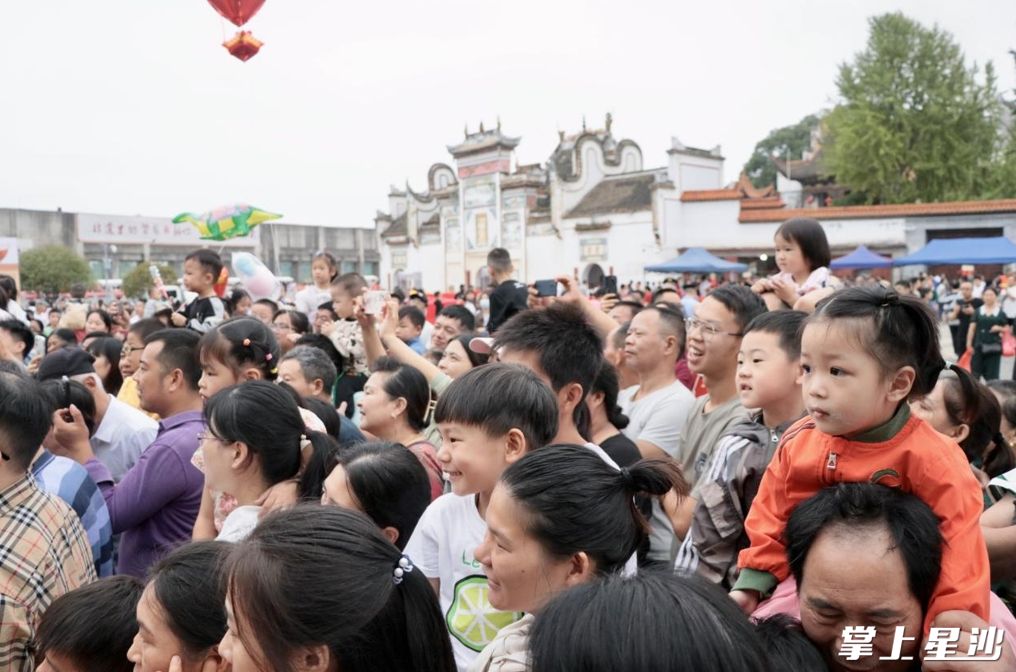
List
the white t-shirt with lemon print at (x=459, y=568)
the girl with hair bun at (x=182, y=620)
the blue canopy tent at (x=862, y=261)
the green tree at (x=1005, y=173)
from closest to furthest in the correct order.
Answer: the girl with hair bun at (x=182, y=620) < the white t-shirt with lemon print at (x=459, y=568) < the blue canopy tent at (x=862, y=261) < the green tree at (x=1005, y=173)

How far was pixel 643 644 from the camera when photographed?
41.4 inches

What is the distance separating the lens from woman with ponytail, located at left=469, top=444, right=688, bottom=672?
1776mm

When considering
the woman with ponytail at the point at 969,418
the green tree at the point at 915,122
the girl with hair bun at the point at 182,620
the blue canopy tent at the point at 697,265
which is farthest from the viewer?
the green tree at the point at 915,122

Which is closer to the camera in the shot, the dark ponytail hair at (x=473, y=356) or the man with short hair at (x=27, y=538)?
the man with short hair at (x=27, y=538)

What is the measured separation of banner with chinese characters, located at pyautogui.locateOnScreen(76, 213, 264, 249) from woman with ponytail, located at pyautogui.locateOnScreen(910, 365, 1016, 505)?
30031 mm

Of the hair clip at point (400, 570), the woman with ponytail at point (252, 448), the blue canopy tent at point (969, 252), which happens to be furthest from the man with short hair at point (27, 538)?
the blue canopy tent at point (969, 252)

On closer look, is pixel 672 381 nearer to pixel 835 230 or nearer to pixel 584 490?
pixel 584 490

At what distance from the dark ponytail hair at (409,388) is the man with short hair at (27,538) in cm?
152

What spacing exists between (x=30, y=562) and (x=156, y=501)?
793 mm

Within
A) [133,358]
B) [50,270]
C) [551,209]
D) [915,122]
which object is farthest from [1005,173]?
[50,270]

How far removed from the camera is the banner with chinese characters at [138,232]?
30719 mm

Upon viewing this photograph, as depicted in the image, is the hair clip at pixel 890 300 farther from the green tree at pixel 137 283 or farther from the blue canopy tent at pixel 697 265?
the green tree at pixel 137 283

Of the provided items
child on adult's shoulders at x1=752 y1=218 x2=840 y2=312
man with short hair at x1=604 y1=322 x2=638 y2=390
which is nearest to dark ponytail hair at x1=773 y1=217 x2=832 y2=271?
child on adult's shoulders at x1=752 y1=218 x2=840 y2=312

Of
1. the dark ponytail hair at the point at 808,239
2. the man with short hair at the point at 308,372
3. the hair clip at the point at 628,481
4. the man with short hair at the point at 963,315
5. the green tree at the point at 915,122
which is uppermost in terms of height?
the green tree at the point at 915,122
